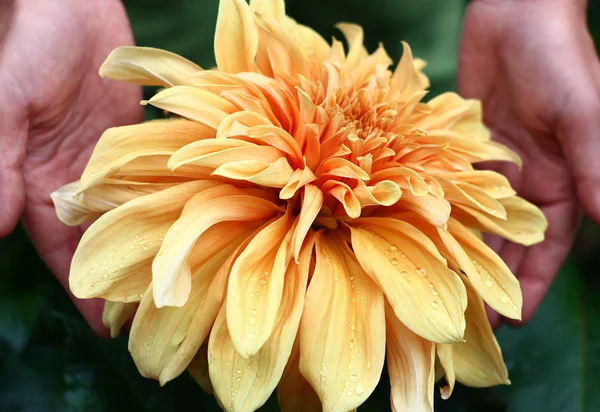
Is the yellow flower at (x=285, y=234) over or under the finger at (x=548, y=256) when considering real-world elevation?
over

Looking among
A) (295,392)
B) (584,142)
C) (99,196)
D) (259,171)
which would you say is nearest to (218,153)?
(259,171)

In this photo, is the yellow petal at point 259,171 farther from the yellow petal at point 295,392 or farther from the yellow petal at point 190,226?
the yellow petal at point 295,392

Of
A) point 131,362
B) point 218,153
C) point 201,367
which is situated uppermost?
point 218,153

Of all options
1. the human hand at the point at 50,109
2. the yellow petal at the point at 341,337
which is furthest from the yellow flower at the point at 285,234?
the human hand at the point at 50,109

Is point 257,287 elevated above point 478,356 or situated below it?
above

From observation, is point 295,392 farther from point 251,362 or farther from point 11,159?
point 11,159
